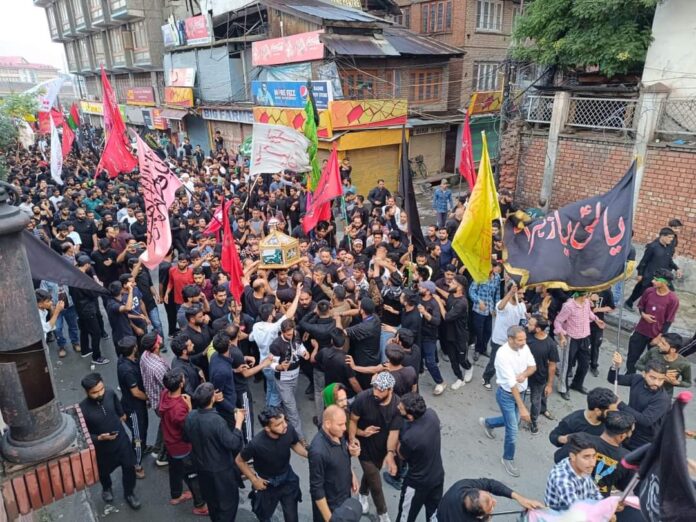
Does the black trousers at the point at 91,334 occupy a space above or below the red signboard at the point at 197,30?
below

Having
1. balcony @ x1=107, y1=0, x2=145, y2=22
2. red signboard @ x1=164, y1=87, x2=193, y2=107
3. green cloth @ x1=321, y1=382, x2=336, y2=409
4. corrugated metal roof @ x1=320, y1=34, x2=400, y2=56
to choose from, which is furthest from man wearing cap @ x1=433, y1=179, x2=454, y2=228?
balcony @ x1=107, y1=0, x2=145, y2=22

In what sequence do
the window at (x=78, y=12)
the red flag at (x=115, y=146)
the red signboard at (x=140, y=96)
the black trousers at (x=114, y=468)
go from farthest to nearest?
the window at (x=78, y=12), the red signboard at (x=140, y=96), the red flag at (x=115, y=146), the black trousers at (x=114, y=468)

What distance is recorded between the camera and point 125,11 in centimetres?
2980

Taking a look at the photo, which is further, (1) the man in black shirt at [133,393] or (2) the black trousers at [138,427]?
(2) the black trousers at [138,427]

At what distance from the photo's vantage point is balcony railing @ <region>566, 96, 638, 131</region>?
10.6 metres

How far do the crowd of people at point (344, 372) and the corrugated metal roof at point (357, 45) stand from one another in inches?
382

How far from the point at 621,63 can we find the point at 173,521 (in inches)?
471

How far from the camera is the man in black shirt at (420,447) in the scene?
3840 mm

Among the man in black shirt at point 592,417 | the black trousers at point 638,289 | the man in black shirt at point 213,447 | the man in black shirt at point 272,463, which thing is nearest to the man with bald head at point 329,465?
the man in black shirt at point 272,463

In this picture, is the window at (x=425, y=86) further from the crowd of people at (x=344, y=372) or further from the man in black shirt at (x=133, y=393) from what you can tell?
the man in black shirt at (x=133, y=393)

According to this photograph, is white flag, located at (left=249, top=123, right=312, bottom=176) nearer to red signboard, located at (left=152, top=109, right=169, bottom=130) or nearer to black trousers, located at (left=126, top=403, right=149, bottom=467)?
black trousers, located at (left=126, top=403, right=149, bottom=467)

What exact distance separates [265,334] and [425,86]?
57.6 ft

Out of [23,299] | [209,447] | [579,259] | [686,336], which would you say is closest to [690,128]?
[686,336]

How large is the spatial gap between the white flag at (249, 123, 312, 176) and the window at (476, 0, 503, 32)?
52.6 ft
